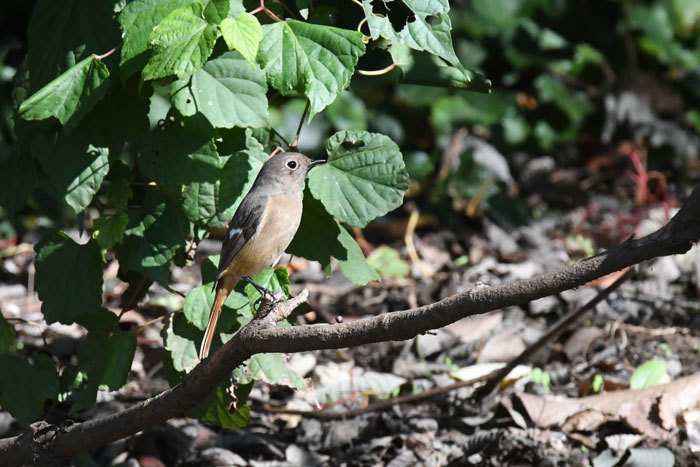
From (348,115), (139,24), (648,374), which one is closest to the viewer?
(139,24)

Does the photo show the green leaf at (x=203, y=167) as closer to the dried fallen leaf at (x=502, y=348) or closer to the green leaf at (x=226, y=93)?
the green leaf at (x=226, y=93)

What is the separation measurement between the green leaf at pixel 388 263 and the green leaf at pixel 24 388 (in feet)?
7.22

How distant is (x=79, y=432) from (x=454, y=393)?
1681 millimetres

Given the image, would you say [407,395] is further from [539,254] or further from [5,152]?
[5,152]

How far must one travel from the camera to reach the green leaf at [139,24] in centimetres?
247

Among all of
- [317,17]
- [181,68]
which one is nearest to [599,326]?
[317,17]

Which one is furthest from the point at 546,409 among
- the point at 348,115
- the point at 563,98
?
the point at 563,98

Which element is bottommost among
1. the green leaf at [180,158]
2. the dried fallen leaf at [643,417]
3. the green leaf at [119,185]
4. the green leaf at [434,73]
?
the dried fallen leaf at [643,417]

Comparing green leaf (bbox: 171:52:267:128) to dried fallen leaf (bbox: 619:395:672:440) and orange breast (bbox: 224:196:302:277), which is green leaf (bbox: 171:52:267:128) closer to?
orange breast (bbox: 224:196:302:277)

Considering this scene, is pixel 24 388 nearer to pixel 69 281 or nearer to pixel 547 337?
pixel 69 281

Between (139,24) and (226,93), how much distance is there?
0.32m

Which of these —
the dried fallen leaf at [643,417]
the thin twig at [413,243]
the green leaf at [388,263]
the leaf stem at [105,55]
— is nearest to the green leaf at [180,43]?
the leaf stem at [105,55]

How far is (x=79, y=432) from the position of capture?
2773 millimetres

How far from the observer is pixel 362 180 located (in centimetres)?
279
